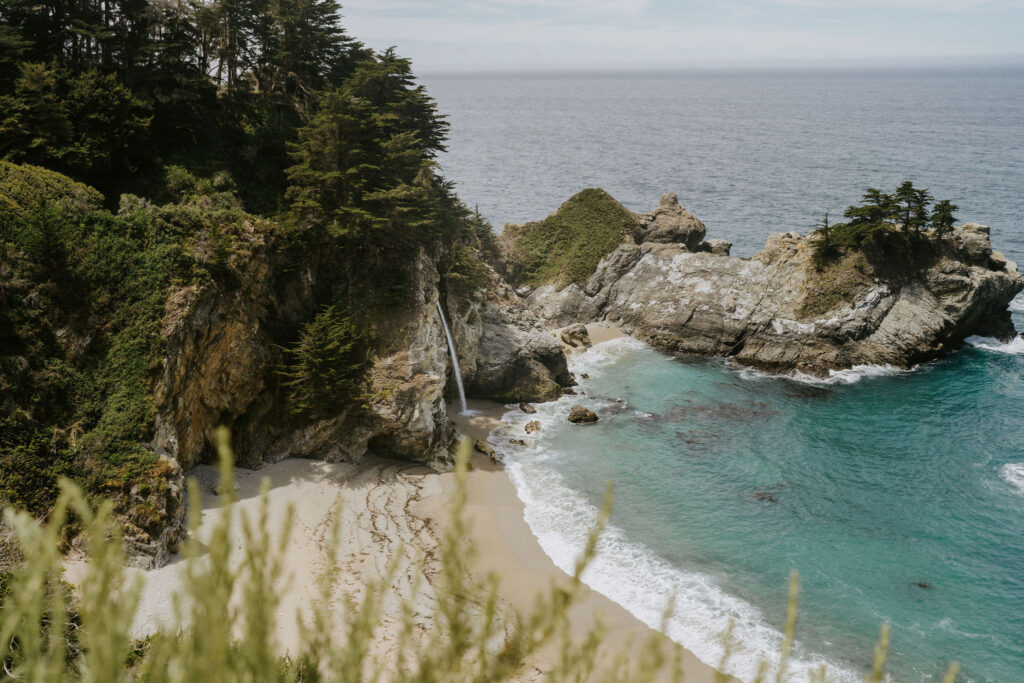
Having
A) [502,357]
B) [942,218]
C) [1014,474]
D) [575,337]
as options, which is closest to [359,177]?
[502,357]

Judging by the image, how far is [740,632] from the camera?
20.3 meters

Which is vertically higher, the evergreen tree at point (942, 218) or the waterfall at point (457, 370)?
the evergreen tree at point (942, 218)

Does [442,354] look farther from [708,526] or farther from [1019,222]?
[1019,222]

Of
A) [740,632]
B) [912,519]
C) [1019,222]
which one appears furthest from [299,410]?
[1019,222]

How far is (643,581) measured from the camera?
22.5 metres

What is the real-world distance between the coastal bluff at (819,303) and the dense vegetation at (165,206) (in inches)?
702

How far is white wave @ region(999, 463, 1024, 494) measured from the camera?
28927 millimetres

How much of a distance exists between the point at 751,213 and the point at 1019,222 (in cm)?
2834

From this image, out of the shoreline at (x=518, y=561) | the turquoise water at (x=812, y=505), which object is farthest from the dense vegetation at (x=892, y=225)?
the shoreline at (x=518, y=561)

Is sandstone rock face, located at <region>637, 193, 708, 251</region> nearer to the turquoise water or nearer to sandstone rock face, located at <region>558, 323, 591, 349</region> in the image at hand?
sandstone rock face, located at <region>558, 323, 591, 349</region>

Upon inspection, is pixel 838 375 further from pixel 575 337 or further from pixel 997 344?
pixel 575 337

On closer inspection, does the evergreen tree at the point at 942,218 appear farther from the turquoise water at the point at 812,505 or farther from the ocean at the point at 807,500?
the turquoise water at the point at 812,505

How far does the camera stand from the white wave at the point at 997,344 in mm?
45625

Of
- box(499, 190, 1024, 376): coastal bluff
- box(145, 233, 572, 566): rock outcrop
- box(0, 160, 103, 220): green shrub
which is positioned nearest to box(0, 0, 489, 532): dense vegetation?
box(0, 160, 103, 220): green shrub
